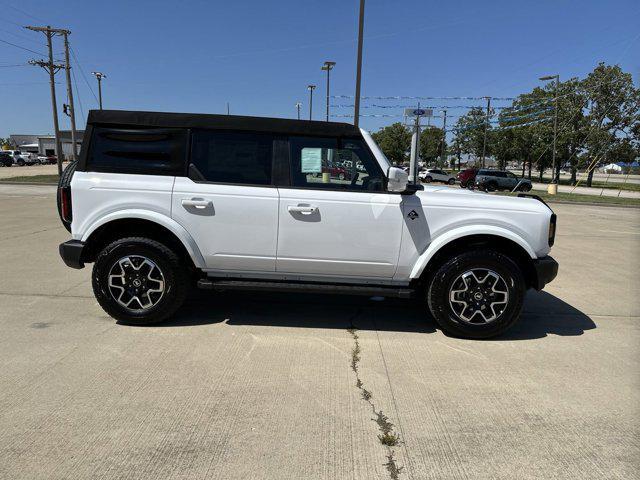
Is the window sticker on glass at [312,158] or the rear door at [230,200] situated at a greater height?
the window sticker on glass at [312,158]

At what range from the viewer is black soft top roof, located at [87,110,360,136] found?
414 centimetres

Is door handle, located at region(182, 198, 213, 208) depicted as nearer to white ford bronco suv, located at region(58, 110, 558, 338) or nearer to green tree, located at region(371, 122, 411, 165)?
white ford bronco suv, located at region(58, 110, 558, 338)

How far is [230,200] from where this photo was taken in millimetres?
4059

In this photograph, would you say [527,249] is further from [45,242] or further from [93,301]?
[45,242]

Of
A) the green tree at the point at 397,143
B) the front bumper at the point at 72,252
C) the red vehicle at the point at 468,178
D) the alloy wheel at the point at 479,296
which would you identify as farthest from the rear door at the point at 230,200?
the green tree at the point at 397,143

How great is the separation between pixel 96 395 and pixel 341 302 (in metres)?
2.83

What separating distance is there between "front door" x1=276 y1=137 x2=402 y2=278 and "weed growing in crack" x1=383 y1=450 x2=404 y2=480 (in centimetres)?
190

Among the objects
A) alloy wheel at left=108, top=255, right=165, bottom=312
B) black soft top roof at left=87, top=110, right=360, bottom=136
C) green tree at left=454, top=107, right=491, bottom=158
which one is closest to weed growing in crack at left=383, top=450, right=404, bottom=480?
alloy wheel at left=108, top=255, right=165, bottom=312

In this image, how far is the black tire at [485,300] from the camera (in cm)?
406

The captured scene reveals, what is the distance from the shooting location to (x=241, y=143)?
4172 mm

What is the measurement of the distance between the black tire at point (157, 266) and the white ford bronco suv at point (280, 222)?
10 millimetres

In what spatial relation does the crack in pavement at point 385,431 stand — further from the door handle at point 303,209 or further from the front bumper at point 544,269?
the front bumper at point 544,269

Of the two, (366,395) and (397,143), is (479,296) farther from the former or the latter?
(397,143)

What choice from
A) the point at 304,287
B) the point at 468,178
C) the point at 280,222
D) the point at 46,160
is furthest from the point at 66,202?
the point at 46,160
